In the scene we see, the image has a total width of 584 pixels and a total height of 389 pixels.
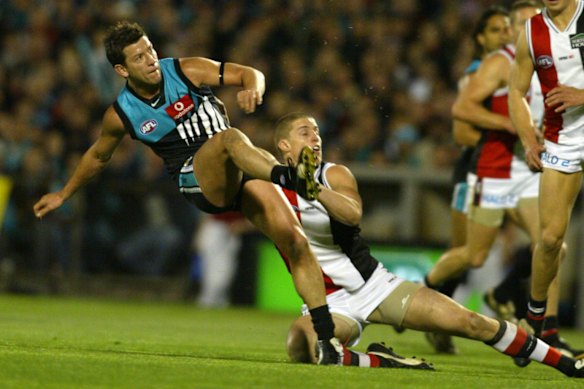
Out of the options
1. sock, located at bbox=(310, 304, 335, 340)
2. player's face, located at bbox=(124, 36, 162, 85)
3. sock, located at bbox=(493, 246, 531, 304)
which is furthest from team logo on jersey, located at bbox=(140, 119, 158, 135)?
sock, located at bbox=(493, 246, 531, 304)

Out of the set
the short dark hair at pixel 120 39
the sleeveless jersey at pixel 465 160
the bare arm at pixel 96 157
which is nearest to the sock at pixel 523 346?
the bare arm at pixel 96 157

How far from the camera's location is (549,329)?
8.02 metres

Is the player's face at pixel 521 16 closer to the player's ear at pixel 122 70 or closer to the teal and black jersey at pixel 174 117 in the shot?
the teal and black jersey at pixel 174 117

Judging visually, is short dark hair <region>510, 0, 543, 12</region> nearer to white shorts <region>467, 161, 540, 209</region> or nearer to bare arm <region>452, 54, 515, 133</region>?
bare arm <region>452, 54, 515, 133</region>

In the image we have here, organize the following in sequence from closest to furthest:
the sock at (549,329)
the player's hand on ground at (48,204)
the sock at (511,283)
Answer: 1. the player's hand on ground at (48,204)
2. the sock at (549,329)
3. the sock at (511,283)

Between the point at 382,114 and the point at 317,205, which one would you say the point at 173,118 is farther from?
the point at 382,114

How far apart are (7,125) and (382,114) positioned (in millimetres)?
5044

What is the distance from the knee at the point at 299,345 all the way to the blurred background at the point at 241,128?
21.6 ft

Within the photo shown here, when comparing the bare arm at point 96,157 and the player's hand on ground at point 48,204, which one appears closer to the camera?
the bare arm at point 96,157

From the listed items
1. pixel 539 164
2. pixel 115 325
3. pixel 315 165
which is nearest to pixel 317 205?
pixel 315 165

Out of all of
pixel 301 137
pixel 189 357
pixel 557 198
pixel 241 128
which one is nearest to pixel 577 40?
pixel 557 198

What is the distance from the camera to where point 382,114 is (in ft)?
48.5

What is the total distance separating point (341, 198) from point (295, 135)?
2.00 ft

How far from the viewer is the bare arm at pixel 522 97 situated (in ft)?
23.8
